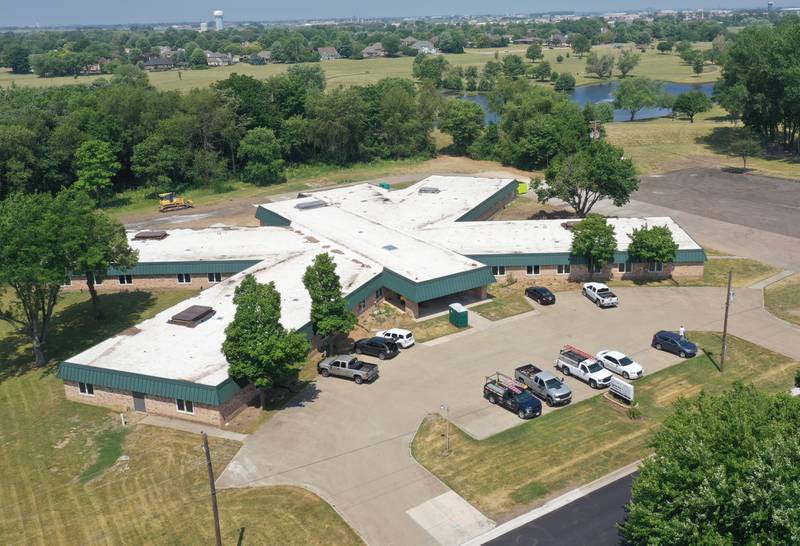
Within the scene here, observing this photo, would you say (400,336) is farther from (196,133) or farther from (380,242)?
(196,133)

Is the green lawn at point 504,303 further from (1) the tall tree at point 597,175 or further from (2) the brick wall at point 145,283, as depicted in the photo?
(2) the brick wall at point 145,283

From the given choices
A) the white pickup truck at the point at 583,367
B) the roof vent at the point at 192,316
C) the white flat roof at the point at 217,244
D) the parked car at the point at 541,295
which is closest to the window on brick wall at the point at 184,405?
the roof vent at the point at 192,316

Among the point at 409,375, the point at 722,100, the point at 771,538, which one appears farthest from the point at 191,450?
the point at 722,100

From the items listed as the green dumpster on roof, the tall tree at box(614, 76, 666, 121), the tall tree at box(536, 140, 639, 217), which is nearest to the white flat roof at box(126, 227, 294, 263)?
the green dumpster on roof

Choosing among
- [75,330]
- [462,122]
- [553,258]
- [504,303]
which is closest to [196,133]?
[462,122]

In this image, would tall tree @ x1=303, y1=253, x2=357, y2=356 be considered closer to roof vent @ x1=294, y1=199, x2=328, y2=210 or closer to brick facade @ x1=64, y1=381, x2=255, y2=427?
brick facade @ x1=64, y1=381, x2=255, y2=427
